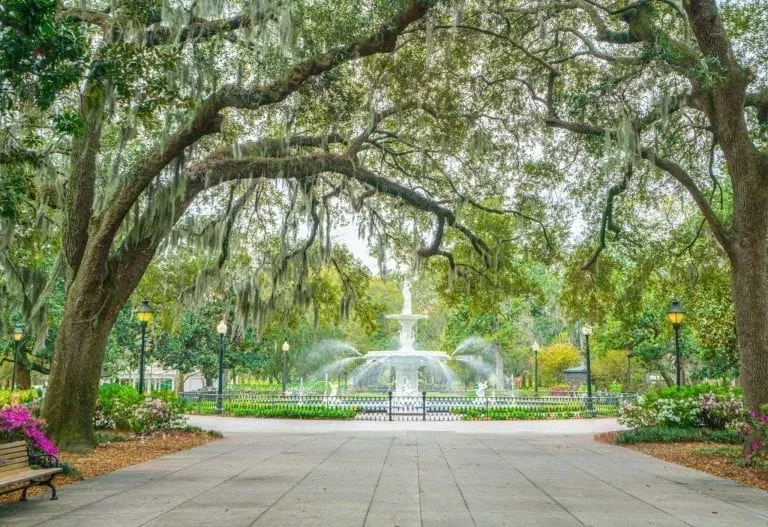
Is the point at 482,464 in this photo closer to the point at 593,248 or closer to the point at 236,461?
the point at 236,461

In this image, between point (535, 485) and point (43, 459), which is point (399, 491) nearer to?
point (535, 485)

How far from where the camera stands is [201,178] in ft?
39.0

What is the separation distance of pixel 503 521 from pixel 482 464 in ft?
14.5

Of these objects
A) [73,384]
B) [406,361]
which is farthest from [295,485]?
[406,361]

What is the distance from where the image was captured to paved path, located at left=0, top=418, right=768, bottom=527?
6297mm

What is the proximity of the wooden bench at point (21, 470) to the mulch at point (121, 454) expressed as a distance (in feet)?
0.99

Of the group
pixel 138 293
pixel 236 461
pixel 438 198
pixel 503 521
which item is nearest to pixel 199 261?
pixel 138 293

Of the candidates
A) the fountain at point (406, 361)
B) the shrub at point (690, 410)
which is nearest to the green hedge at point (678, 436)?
the shrub at point (690, 410)

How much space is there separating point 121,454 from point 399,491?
597 cm

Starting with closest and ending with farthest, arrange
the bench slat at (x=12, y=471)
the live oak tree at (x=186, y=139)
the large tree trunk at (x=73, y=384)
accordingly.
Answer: the bench slat at (x=12, y=471), the live oak tree at (x=186, y=139), the large tree trunk at (x=73, y=384)

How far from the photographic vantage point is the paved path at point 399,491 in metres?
6.30

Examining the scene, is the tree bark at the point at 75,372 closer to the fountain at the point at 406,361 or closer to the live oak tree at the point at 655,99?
the live oak tree at the point at 655,99

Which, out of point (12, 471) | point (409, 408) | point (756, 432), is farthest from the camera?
point (409, 408)

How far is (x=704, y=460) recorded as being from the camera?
11055 millimetres
